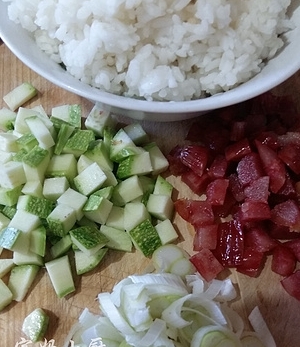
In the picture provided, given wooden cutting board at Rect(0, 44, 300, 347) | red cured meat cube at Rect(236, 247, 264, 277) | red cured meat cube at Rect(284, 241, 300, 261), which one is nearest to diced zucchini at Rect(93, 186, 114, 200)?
wooden cutting board at Rect(0, 44, 300, 347)

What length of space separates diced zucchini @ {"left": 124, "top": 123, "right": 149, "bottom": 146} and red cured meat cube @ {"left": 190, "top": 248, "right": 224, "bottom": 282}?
1.69 feet

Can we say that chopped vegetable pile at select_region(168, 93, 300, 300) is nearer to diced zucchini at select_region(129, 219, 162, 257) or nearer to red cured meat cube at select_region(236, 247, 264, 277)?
red cured meat cube at select_region(236, 247, 264, 277)

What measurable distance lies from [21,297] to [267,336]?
0.83 m

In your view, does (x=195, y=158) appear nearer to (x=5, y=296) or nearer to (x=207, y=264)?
(x=207, y=264)

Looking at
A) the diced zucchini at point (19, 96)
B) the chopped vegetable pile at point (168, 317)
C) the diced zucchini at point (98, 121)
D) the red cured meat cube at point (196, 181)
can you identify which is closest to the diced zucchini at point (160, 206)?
the red cured meat cube at point (196, 181)

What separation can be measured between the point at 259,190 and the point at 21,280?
0.88 m

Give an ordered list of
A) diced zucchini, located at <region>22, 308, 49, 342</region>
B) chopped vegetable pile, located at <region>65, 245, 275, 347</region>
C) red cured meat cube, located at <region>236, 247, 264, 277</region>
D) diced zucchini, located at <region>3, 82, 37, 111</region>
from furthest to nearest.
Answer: diced zucchini, located at <region>3, 82, 37, 111</region> → red cured meat cube, located at <region>236, 247, 264, 277</region> → diced zucchini, located at <region>22, 308, 49, 342</region> → chopped vegetable pile, located at <region>65, 245, 275, 347</region>

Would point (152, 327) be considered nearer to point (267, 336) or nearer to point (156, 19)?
point (267, 336)

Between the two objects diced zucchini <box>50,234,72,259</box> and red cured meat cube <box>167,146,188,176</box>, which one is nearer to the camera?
diced zucchini <box>50,234,72,259</box>

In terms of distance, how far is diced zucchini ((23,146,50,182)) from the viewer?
197 centimetres

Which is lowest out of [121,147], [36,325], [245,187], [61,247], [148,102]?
[36,325]

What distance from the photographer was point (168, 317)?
1695 millimetres

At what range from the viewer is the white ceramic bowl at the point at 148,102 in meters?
1.80

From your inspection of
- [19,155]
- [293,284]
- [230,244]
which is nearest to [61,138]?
[19,155]
